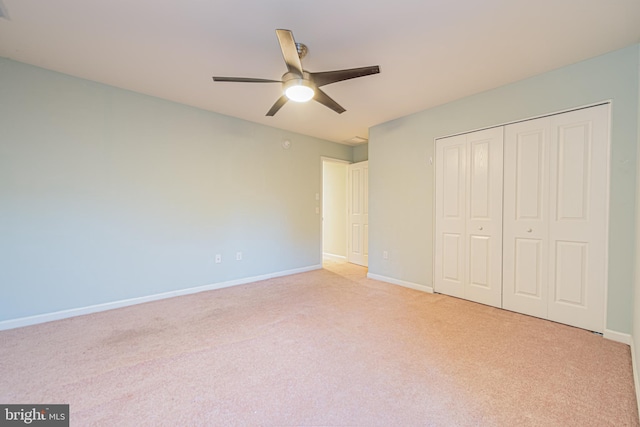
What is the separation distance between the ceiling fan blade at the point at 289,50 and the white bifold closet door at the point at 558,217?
2.46 m

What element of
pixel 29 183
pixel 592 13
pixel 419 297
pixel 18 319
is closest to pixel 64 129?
pixel 29 183

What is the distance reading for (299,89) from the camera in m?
2.10

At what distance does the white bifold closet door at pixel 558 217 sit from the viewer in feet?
7.70

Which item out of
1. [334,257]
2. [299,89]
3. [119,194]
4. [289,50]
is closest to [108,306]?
[119,194]

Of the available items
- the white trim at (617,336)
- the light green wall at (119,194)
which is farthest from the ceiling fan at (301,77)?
the white trim at (617,336)

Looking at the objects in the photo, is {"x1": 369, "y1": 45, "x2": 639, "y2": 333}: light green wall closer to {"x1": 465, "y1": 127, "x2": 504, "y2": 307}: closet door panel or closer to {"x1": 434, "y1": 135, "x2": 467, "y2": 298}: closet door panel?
{"x1": 434, "y1": 135, "x2": 467, "y2": 298}: closet door panel

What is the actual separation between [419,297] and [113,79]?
4312 millimetres

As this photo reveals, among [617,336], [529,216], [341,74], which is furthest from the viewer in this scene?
[529,216]

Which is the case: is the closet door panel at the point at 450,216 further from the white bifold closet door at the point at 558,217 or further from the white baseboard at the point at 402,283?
the white bifold closet door at the point at 558,217

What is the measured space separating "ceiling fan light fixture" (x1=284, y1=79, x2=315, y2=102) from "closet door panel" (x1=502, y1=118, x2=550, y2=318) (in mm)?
2280

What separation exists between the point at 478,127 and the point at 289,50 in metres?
2.50

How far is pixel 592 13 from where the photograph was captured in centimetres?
182

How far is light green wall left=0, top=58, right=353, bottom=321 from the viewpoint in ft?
8.17

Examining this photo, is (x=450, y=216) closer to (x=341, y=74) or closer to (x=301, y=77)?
(x=341, y=74)
